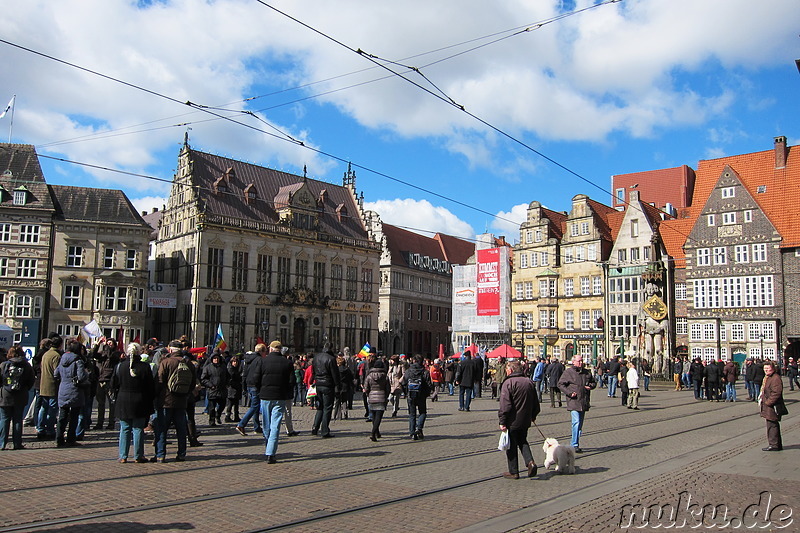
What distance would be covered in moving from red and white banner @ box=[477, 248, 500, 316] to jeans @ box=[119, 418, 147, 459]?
170ft

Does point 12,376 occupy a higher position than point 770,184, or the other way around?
point 770,184

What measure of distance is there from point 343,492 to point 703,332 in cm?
4674

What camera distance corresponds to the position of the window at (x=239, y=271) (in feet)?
175

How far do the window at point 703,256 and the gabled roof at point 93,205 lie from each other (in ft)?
130

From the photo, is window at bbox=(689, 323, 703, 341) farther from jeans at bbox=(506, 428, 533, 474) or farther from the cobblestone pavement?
jeans at bbox=(506, 428, 533, 474)

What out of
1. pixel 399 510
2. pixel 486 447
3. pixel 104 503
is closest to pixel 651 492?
pixel 399 510

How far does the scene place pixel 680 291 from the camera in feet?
177

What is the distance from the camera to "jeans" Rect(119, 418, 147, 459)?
1057 cm

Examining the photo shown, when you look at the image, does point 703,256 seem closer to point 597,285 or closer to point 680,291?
point 680,291

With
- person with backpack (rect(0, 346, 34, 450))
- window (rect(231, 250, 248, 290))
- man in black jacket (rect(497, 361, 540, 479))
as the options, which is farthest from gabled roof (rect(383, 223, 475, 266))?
man in black jacket (rect(497, 361, 540, 479))

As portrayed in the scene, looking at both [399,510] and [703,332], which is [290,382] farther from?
[703,332]

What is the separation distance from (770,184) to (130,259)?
45.5 m

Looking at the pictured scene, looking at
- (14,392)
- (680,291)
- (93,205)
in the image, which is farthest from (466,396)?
(680,291)

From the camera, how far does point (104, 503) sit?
26.1ft
